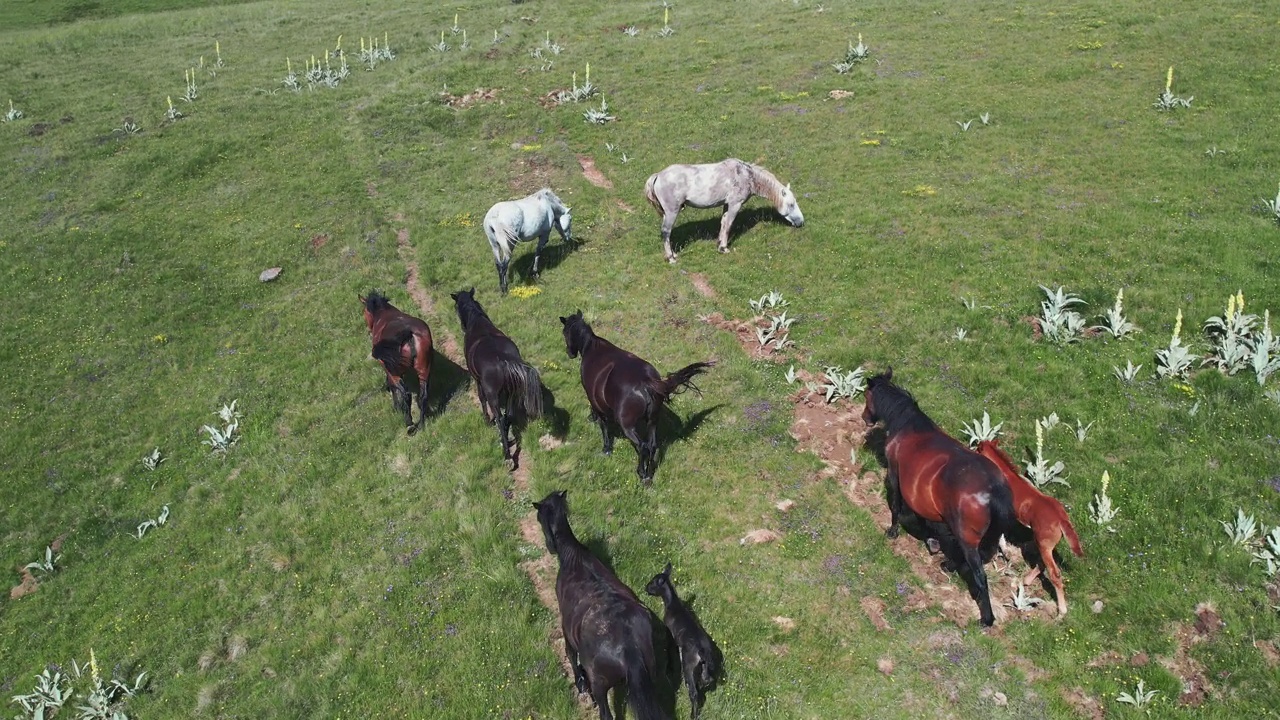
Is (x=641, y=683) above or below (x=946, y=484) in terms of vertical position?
below

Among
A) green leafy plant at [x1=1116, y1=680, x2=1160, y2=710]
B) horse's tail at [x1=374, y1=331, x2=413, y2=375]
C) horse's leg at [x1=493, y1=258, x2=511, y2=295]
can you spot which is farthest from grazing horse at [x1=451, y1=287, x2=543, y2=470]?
green leafy plant at [x1=1116, y1=680, x2=1160, y2=710]

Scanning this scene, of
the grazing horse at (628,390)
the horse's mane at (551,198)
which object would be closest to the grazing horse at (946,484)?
the grazing horse at (628,390)

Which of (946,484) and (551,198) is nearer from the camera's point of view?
(946,484)

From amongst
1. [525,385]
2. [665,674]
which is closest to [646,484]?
[525,385]

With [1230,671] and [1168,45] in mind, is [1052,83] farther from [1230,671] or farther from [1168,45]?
[1230,671]

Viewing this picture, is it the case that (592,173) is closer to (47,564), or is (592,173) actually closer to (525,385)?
(525,385)

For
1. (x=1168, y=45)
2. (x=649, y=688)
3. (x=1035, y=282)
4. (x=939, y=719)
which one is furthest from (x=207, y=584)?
(x=1168, y=45)

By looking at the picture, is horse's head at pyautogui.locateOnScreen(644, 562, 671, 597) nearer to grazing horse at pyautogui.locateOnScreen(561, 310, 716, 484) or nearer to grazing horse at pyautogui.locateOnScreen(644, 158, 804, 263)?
grazing horse at pyautogui.locateOnScreen(561, 310, 716, 484)
